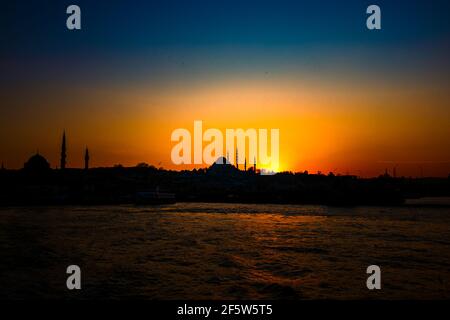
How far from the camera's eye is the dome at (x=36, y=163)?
479 feet

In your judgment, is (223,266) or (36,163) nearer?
(223,266)

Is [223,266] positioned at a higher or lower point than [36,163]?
lower

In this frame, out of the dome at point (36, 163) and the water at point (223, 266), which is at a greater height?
the dome at point (36, 163)

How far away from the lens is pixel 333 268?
2289 cm

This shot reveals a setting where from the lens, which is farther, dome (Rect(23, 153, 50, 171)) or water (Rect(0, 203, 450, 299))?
dome (Rect(23, 153, 50, 171))

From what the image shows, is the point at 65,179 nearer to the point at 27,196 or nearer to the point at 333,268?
the point at 27,196

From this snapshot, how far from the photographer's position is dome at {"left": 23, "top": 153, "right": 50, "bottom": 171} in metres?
146

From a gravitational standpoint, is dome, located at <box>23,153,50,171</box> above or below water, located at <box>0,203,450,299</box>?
above

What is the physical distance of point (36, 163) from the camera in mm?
146750

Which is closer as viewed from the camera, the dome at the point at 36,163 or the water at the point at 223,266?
the water at the point at 223,266
